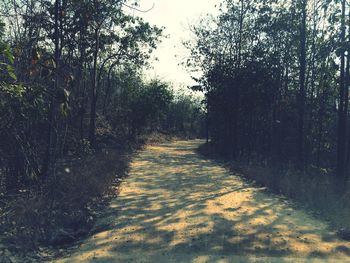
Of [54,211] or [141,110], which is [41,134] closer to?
[54,211]

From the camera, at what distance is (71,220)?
7.15m

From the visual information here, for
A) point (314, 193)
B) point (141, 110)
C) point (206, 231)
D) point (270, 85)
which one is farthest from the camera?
point (141, 110)

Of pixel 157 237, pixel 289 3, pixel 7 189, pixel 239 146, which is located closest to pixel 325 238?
pixel 157 237

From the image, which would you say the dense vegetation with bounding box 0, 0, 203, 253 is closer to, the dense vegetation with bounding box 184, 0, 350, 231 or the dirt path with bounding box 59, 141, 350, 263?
the dirt path with bounding box 59, 141, 350, 263

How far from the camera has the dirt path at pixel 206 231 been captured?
5484mm

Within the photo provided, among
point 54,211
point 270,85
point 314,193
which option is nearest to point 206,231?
point 54,211

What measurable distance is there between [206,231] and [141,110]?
2531 cm

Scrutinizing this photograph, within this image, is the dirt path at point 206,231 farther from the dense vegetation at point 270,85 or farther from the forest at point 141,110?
the dense vegetation at point 270,85

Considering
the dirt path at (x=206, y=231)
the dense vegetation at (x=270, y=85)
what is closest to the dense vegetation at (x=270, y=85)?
the dense vegetation at (x=270, y=85)

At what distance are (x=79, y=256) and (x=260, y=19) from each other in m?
19.2

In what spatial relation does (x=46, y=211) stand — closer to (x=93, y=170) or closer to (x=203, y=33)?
(x=93, y=170)

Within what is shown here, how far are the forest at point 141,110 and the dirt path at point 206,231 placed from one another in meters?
0.45

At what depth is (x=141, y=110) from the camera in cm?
3144

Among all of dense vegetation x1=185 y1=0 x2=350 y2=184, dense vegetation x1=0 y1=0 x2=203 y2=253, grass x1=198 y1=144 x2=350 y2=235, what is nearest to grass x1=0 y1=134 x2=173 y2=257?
dense vegetation x1=0 y1=0 x2=203 y2=253
